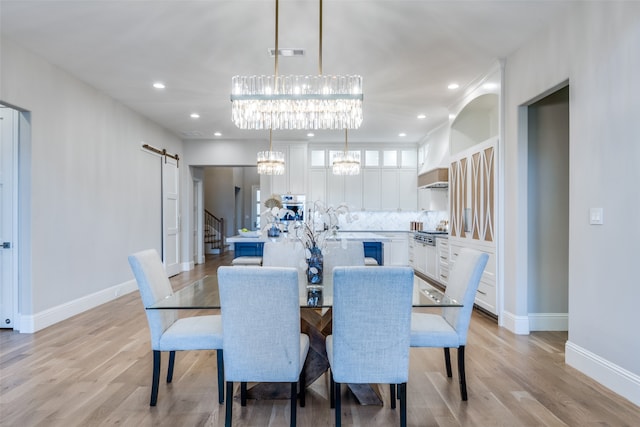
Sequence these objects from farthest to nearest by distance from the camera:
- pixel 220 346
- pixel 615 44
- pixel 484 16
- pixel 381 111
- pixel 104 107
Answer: pixel 381 111 → pixel 104 107 → pixel 484 16 → pixel 615 44 → pixel 220 346

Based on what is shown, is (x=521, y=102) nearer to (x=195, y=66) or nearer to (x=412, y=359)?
(x=412, y=359)

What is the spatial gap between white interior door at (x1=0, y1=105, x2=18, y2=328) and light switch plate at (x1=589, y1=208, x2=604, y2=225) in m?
5.15

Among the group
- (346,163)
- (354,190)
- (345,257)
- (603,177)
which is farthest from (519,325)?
(354,190)

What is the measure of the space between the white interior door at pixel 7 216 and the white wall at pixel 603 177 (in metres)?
5.13

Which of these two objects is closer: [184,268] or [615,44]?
[615,44]

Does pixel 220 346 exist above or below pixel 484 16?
below

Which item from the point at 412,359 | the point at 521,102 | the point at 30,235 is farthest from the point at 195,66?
the point at 412,359

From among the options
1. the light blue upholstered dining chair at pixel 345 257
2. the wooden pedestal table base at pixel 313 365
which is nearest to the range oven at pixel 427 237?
the light blue upholstered dining chair at pixel 345 257

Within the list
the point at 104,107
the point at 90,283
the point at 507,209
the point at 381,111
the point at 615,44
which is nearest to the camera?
the point at 615,44

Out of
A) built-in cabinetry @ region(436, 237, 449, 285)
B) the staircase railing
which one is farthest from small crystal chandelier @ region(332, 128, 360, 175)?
the staircase railing

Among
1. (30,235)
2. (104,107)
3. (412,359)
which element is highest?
(104,107)

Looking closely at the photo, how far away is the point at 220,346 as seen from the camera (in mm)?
2266

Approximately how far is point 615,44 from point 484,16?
967 mm

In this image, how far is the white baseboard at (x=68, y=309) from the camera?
374 centimetres
